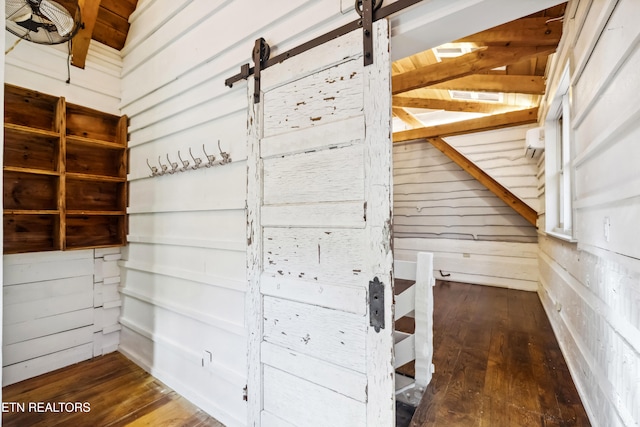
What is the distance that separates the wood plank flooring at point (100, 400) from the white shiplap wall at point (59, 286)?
169 mm

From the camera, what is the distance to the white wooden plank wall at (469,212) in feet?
12.8

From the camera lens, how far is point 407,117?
183 inches

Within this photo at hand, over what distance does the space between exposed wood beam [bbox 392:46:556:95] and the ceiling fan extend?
2.65 meters

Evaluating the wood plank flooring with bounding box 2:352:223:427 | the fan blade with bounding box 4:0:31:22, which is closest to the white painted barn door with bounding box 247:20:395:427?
the wood plank flooring with bounding box 2:352:223:427

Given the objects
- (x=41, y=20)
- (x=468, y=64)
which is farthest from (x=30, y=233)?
(x=468, y=64)

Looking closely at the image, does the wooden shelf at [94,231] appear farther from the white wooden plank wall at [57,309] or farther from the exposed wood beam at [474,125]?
the exposed wood beam at [474,125]

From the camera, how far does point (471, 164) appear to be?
14.4 ft

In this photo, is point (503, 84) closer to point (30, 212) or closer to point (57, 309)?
point (30, 212)

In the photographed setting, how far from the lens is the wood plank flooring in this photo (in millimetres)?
1844

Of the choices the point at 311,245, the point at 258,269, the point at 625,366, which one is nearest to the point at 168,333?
the point at 258,269

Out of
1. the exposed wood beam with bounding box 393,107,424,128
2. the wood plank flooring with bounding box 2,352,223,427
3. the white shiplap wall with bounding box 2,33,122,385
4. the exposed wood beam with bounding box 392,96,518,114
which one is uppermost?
the exposed wood beam with bounding box 393,107,424,128

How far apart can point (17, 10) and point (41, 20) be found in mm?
116

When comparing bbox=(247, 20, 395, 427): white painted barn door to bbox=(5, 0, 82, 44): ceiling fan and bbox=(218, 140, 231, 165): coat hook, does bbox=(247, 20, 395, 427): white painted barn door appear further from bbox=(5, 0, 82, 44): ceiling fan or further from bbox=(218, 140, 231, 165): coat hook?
bbox=(5, 0, 82, 44): ceiling fan

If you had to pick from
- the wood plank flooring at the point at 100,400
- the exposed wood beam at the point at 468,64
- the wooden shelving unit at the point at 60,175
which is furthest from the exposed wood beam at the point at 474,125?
the wood plank flooring at the point at 100,400
